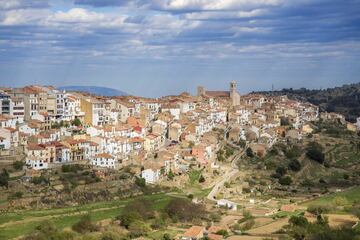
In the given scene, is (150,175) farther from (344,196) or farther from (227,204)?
(344,196)

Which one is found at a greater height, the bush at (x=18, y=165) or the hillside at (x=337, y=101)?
the hillside at (x=337, y=101)

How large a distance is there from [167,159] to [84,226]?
14376mm

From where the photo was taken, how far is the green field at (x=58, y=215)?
98.7 feet

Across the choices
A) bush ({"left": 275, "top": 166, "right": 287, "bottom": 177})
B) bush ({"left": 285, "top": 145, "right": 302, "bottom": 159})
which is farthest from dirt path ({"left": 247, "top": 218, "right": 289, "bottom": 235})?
bush ({"left": 285, "top": 145, "right": 302, "bottom": 159})

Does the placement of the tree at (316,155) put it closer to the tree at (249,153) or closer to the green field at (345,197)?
the tree at (249,153)

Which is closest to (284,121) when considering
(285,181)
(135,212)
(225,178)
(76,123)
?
(285,181)

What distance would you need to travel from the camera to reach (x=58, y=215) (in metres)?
32.9

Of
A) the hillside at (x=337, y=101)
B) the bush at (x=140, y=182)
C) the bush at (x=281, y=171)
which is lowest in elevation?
the bush at (x=281, y=171)

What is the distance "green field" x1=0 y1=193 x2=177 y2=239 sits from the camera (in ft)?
98.7

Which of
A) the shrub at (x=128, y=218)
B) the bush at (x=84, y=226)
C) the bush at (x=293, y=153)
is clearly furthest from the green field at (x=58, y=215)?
the bush at (x=293, y=153)

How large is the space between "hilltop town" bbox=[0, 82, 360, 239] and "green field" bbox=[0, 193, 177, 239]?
0.92ft

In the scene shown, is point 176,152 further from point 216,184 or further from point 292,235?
point 292,235

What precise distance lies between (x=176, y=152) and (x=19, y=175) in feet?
47.0

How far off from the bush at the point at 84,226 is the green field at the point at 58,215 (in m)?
0.70
